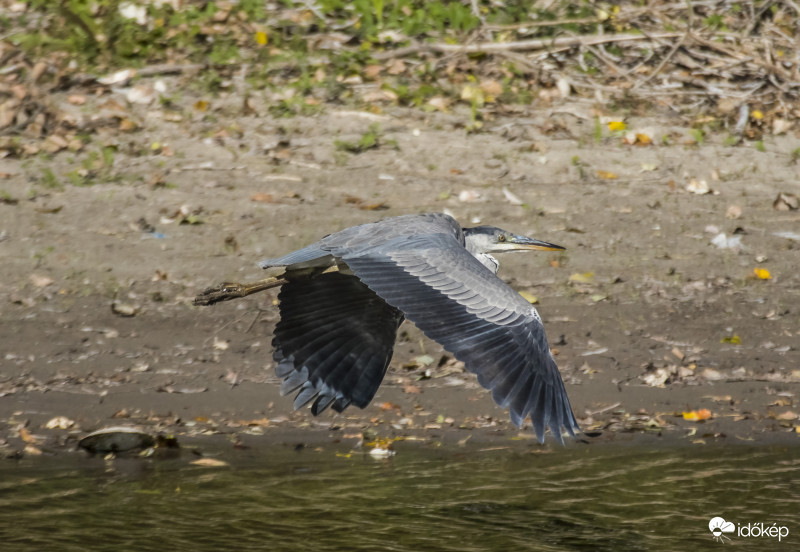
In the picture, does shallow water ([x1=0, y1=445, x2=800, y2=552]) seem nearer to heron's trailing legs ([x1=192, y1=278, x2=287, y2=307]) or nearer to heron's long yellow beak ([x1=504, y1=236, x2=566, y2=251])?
heron's trailing legs ([x1=192, y1=278, x2=287, y2=307])

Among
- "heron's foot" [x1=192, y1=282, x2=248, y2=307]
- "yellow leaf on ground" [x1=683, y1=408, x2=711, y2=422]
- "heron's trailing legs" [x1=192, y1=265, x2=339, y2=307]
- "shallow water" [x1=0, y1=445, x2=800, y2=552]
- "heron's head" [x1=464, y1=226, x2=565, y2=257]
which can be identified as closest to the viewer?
"shallow water" [x1=0, y1=445, x2=800, y2=552]

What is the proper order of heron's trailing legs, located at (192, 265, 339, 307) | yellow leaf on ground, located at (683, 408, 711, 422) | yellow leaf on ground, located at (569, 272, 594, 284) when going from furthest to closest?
yellow leaf on ground, located at (569, 272, 594, 284), yellow leaf on ground, located at (683, 408, 711, 422), heron's trailing legs, located at (192, 265, 339, 307)

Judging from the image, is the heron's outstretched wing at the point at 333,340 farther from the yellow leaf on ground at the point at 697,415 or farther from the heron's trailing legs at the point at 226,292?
the yellow leaf on ground at the point at 697,415

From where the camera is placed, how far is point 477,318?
4191 millimetres

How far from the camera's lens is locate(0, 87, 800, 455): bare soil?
19.9ft

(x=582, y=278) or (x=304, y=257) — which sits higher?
(x=304, y=257)

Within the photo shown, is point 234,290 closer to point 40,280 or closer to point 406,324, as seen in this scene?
point 406,324

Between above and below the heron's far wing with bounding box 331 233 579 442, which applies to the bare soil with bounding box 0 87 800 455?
below

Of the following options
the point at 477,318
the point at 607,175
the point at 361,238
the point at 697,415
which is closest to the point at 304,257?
the point at 361,238

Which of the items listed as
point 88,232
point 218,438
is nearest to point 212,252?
point 88,232

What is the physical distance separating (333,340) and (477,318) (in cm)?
103

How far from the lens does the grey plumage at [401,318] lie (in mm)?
3975

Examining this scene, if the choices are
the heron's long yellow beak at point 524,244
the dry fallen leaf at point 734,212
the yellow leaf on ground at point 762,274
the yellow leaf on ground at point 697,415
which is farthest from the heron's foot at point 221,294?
the dry fallen leaf at point 734,212

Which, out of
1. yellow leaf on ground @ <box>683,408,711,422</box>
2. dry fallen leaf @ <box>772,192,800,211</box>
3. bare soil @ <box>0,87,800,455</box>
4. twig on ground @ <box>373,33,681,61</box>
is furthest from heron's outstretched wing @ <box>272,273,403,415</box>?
twig on ground @ <box>373,33,681,61</box>
